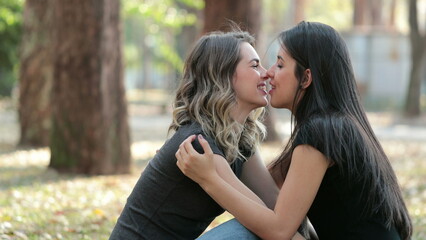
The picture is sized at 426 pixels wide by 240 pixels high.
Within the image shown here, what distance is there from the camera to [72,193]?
8359mm

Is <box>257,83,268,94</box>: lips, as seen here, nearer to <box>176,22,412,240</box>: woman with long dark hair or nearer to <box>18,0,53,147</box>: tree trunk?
<box>176,22,412,240</box>: woman with long dark hair

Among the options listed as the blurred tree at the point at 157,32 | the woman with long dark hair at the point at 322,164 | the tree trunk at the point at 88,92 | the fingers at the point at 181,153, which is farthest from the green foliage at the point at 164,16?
the fingers at the point at 181,153

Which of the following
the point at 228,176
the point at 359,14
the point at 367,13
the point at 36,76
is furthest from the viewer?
the point at 367,13

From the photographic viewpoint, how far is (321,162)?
3.56 metres

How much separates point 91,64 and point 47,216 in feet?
11.0

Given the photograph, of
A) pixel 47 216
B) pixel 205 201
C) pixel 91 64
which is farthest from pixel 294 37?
pixel 91 64

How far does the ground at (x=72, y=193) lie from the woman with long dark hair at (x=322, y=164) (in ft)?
7.28

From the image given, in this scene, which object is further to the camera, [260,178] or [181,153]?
[260,178]

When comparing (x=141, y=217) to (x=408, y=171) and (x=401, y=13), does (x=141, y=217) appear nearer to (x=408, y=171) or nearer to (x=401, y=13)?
(x=408, y=171)

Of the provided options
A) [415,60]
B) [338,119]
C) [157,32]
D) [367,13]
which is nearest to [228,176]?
[338,119]

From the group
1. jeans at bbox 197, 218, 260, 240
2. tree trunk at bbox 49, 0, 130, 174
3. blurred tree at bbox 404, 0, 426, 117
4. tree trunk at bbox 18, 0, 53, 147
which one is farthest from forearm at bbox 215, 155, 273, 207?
blurred tree at bbox 404, 0, 426, 117

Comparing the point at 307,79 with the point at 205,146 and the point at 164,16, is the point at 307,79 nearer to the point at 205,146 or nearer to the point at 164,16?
the point at 205,146

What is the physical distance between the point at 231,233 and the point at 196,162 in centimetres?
36

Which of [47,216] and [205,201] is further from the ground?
[205,201]
